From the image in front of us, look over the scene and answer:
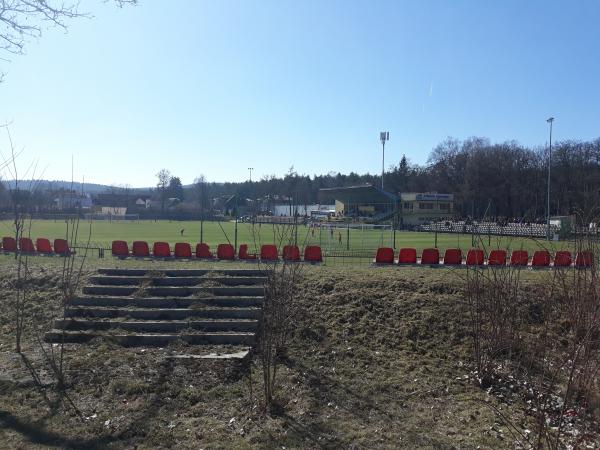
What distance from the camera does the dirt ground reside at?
21.2 feet

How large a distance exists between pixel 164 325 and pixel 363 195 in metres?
74.2

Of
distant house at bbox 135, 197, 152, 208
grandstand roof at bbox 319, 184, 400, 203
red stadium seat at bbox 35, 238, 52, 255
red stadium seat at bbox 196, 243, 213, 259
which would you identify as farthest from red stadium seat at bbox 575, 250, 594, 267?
distant house at bbox 135, 197, 152, 208

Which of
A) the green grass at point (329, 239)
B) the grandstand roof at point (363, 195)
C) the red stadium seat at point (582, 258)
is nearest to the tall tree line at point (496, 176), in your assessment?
the grandstand roof at point (363, 195)

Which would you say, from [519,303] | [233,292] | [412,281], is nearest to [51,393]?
[233,292]

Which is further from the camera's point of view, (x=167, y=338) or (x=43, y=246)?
(x=43, y=246)

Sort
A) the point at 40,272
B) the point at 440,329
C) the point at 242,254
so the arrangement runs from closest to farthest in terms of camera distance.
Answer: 1. the point at 440,329
2. the point at 40,272
3. the point at 242,254

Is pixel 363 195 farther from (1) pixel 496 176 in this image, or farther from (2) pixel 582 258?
(2) pixel 582 258

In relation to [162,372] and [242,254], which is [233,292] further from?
[242,254]

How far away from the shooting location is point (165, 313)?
443 inches

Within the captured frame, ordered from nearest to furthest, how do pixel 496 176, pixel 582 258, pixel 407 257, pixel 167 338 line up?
1. pixel 582 258
2. pixel 167 338
3. pixel 407 257
4. pixel 496 176

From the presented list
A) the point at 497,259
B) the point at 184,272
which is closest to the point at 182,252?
the point at 184,272

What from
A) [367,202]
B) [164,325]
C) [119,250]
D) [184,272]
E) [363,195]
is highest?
[363,195]

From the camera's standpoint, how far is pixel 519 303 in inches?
477

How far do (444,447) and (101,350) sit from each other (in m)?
6.60
